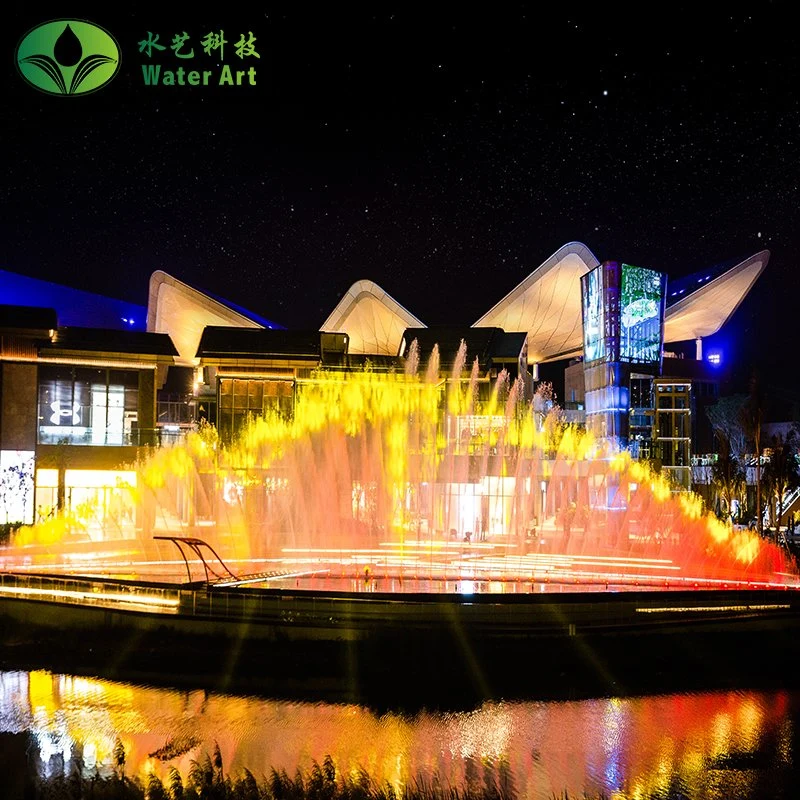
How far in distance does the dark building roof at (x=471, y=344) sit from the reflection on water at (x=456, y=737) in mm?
18354

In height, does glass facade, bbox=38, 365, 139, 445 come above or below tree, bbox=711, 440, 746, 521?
above

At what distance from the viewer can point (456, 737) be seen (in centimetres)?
945

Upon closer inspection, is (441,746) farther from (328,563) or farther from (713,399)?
(713,399)

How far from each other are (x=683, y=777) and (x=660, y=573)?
6.54 m

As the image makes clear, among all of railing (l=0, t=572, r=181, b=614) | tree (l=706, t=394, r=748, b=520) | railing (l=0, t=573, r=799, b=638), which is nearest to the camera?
railing (l=0, t=573, r=799, b=638)

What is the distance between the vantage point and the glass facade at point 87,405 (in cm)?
2395

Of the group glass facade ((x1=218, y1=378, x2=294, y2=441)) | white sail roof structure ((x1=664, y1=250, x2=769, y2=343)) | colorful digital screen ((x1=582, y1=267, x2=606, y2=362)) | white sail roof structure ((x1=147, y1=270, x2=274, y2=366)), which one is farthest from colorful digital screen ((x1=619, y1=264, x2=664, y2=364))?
white sail roof structure ((x1=147, y1=270, x2=274, y2=366))

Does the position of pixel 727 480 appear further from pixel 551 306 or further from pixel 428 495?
pixel 428 495

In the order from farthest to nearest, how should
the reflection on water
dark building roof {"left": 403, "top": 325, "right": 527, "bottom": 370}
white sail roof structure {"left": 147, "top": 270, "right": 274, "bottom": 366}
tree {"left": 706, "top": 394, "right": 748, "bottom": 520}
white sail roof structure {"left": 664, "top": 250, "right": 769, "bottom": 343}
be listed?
white sail roof structure {"left": 664, "top": 250, "right": 769, "bottom": 343}
white sail roof structure {"left": 147, "top": 270, "right": 274, "bottom": 366}
tree {"left": 706, "top": 394, "right": 748, "bottom": 520}
dark building roof {"left": 403, "top": 325, "right": 527, "bottom": 370}
the reflection on water

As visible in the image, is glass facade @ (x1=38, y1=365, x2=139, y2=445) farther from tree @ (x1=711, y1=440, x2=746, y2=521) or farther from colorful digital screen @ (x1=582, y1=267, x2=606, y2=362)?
tree @ (x1=711, y1=440, x2=746, y2=521)

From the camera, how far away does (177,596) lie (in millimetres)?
11773

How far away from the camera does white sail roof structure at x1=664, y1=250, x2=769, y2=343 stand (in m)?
35.3

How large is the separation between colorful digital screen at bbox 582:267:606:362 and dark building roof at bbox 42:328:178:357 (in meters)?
14.0

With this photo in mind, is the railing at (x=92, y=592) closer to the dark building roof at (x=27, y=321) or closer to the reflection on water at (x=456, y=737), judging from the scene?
the reflection on water at (x=456, y=737)
